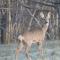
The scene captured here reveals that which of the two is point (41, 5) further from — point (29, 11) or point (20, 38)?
point (20, 38)

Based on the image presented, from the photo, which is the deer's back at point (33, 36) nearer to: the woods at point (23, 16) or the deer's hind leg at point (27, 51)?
the deer's hind leg at point (27, 51)

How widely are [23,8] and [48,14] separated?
36 cm

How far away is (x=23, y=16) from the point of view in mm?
4496

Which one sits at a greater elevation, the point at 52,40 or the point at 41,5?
the point at 41,5

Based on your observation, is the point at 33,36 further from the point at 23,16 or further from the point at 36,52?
the point at 23,16

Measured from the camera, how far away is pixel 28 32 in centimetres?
396

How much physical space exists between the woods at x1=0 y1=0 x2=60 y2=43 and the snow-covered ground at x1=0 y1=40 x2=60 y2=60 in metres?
0.10

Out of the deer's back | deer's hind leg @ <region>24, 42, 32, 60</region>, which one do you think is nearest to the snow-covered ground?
deer's hind leg @ <region>24, 42, 32, 60</region>

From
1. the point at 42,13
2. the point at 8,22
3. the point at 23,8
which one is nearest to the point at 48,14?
the point at 42,13

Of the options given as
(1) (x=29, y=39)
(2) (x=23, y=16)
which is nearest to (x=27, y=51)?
(1) (x=29, y=39)

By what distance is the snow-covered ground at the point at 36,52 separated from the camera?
3908mm

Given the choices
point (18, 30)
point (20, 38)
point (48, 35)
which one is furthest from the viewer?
point (48, 35)

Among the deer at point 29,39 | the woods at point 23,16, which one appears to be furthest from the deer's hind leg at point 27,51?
the woods at point 23,16

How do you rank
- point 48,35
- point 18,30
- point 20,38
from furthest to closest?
point 48,35, point 18,30, point 20,38
